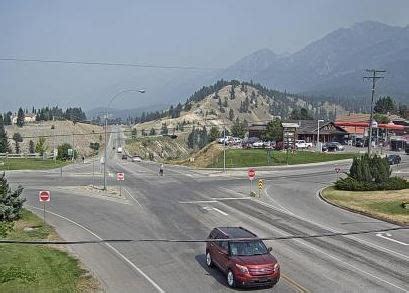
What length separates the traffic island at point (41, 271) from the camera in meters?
20.6

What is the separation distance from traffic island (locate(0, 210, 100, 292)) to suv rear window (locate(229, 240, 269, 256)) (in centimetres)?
Answer: 540

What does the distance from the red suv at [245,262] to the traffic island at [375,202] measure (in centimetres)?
1772

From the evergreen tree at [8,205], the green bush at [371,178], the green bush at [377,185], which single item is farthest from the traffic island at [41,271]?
the green bush at [371,178]

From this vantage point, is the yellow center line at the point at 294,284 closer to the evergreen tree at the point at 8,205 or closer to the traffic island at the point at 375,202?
the traffic island at the point at 375,202

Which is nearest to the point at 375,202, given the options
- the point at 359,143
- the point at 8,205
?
the point at 8,205

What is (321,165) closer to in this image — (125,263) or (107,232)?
(107,232)

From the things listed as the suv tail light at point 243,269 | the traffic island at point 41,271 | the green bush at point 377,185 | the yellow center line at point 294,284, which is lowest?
the yellow center line at point 294,284

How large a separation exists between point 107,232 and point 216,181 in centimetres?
3147

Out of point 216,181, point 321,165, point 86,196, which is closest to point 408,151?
point 321,165

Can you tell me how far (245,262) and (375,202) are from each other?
25887 mm

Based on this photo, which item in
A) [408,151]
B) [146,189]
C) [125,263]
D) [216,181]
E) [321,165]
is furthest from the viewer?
[408,151]

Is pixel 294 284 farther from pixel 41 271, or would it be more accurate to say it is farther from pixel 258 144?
pixel 258 144

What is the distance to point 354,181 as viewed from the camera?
2005 inches

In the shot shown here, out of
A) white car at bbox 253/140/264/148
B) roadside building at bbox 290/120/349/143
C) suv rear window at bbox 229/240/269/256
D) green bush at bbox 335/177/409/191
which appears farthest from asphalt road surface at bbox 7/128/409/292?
roadside building at bbox 290/120/349/143
